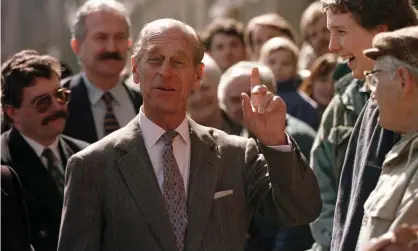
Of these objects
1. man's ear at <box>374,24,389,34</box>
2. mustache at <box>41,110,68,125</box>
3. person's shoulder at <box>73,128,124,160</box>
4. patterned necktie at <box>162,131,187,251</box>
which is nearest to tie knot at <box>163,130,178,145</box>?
patterned necktie at <box>162,131,187,251</box>

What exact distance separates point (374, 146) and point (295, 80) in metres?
4.92

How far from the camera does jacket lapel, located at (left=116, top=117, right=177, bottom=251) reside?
22.9ft

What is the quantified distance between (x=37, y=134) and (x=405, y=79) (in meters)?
3.02

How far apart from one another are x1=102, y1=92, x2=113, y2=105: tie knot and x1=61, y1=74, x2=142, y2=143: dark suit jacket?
0.38ft

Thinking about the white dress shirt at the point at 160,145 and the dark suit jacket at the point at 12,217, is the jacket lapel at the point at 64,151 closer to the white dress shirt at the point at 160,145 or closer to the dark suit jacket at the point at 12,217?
the dark suit jacket at the point at 12,217

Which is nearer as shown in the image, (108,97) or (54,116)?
(54,116)

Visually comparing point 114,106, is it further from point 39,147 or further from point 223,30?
point 223,30

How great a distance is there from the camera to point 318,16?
1279cm

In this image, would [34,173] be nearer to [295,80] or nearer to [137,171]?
[137,171]

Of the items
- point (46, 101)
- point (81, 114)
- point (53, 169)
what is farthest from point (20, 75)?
point (81, 114)

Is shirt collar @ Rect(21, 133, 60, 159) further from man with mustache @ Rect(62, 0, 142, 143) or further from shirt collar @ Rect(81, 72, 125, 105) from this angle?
shirt collar @ Rect(81, 72, 125, 105)

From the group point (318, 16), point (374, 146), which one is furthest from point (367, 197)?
point (318, 16)

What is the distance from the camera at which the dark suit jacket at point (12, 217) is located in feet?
24.6

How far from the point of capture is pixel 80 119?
9.62 m
